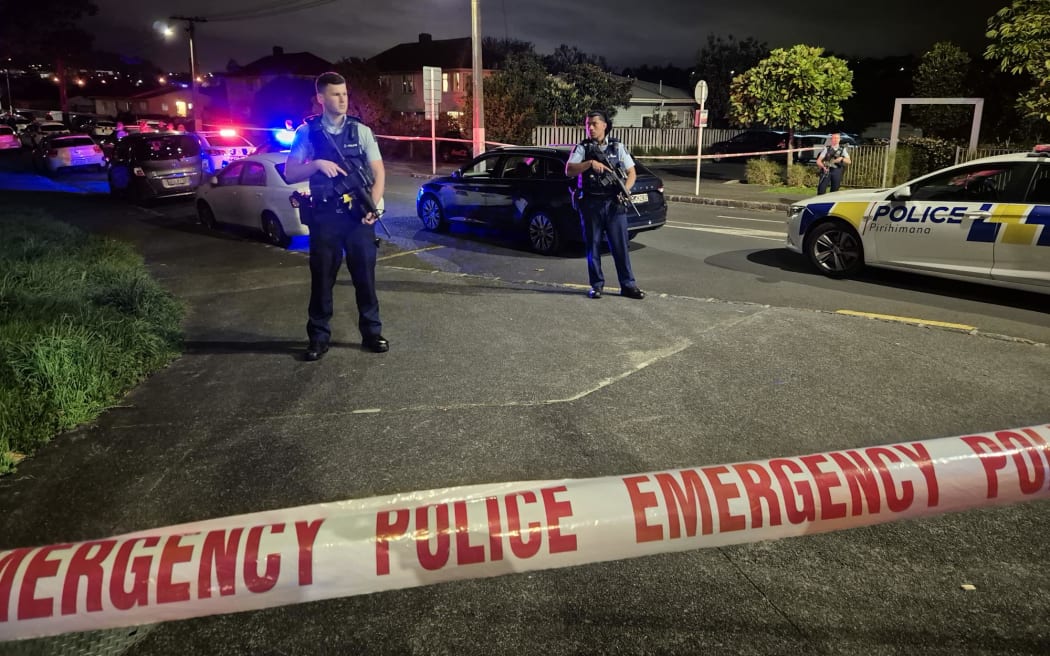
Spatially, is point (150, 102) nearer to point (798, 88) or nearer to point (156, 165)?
point (156, 165)

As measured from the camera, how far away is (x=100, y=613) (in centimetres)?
217

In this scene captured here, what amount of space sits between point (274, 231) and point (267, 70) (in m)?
56.3

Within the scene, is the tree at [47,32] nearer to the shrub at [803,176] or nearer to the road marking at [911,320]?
the shrub at [803,176]

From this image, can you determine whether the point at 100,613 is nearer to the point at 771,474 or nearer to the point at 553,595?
the point at 553,595

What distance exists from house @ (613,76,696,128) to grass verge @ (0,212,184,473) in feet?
137

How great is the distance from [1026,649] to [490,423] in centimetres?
276

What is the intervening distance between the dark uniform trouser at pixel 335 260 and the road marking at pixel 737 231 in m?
7.62

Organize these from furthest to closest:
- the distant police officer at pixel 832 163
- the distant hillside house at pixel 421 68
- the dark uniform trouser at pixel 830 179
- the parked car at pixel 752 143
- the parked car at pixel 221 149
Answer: the distant hillside house at pixel 421 68, the parked car at pixel 752 143, the parked car at pixel 221 149, the dark uniform trouser at pixel 830 179, the distant police officer at pixel 832 163

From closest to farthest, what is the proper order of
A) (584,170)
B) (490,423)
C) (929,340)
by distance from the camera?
(490,423)
(929,340)
(584,170)

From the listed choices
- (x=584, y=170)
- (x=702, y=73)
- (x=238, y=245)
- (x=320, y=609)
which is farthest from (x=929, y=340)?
(x=702, y=73)

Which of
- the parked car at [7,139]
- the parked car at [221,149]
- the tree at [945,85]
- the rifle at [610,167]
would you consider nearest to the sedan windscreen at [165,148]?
the parked car at [221,149]

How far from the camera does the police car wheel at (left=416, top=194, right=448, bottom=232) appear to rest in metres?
11.9

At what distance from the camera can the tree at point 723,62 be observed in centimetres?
4688

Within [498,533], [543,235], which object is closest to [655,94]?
[543,235]
